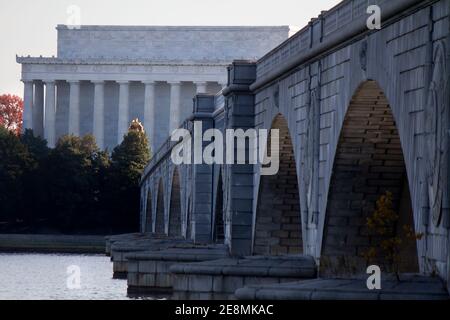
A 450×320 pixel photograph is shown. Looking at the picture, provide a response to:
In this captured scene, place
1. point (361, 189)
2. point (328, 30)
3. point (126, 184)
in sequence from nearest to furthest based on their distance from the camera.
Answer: point (361, 189)
point (328, 30)
point (126, 184)

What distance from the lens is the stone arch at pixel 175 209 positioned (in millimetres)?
92812

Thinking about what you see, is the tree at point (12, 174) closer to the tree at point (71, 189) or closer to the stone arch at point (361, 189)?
the tree at point (71, 189)

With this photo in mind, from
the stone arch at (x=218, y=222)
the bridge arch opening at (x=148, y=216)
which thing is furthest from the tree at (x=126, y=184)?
the stone arch at (x=218, y=222)

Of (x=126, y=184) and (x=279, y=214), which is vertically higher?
(x=126, y=184)

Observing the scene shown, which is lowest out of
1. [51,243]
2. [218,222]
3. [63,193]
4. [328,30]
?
[51,243]

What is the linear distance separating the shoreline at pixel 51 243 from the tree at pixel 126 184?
9794mm

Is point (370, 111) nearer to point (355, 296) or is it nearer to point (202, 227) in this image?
point (355, 296)

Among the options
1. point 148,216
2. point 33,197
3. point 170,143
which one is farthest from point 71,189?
point 170,143

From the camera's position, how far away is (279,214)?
164 feet

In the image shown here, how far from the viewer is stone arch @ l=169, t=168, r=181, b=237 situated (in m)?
92.8

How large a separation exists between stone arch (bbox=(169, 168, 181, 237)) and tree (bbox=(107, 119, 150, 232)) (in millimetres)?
52923

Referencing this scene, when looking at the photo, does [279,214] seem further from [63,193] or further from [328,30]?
[63,193]

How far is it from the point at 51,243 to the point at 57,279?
55.3m
